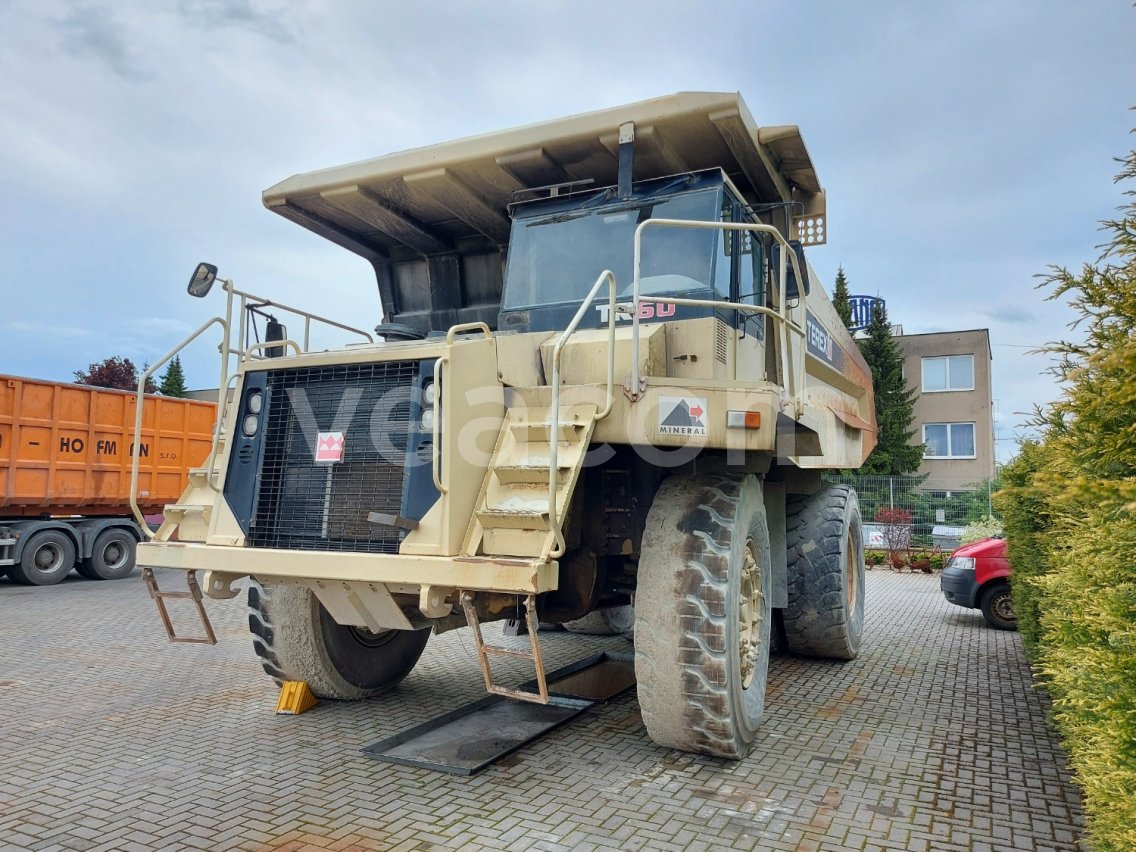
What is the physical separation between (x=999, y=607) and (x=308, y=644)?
781 cm

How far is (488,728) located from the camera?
16.6 feet

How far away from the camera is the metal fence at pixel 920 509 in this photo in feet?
59.0

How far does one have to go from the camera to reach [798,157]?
5.60 metres

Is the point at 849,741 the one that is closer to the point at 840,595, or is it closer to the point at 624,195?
the point at 840,595

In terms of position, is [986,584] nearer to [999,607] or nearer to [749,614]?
[999,607]

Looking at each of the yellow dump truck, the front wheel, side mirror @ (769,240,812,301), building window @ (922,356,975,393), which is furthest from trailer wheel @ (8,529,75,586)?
building window @ (922,356,975,393)

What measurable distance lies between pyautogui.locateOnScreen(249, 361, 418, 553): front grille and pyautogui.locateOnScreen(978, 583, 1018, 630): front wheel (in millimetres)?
7978

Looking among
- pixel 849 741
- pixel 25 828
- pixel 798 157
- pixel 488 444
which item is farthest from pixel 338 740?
pixel 798 157

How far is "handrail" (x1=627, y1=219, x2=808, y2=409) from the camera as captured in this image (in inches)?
158

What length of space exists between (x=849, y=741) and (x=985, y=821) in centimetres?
118

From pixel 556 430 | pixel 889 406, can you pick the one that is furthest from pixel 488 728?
pixel 889 406

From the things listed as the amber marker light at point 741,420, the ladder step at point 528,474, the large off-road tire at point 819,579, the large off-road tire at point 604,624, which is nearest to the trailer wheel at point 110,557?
the large off-road tire at point 604,624

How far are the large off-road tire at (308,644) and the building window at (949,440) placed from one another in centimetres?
2939

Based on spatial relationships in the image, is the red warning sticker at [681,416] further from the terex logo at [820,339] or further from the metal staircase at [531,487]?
the terex logo at [820,339]
